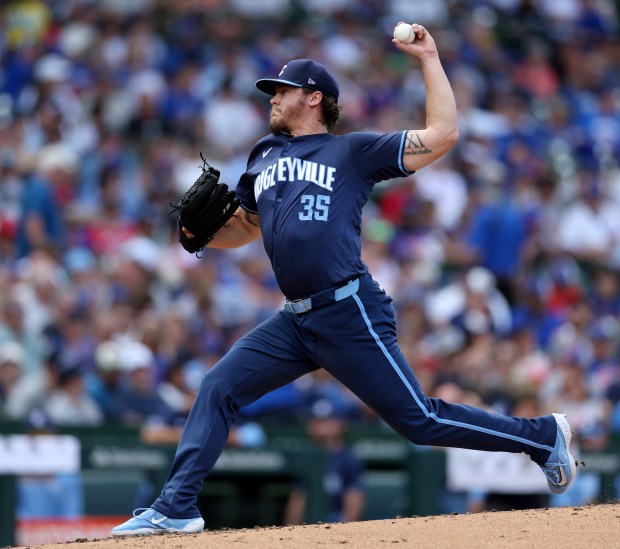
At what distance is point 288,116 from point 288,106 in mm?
43

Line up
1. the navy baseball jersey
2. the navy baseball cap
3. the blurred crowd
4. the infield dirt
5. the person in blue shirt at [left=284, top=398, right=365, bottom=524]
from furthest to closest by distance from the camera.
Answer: the blurred crowd → the person in blue shirt at [left=284, top=398, right=365, bottom=524] → the navy baseball cap → the navy baseball jersey → the infield dirt

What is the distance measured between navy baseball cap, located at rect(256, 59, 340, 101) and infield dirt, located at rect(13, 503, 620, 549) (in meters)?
1.90

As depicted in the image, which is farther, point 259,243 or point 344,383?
point 259,243

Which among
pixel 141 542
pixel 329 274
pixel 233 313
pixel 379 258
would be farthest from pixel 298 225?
pixel 379 258

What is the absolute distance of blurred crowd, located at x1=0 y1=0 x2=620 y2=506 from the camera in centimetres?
1008

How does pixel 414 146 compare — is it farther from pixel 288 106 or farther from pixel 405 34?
pixel 288 106

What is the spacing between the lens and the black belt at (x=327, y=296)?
5.23 meters

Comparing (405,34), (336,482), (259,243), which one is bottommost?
(336,482)

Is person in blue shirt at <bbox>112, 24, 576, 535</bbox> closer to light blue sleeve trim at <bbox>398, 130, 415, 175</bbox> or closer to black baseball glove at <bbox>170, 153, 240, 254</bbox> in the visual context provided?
light blue sleeve trim at <bbox>398, 130, 415, 175</bbox>

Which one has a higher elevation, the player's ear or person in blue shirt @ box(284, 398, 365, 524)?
the player's ear

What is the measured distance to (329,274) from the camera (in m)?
5.22

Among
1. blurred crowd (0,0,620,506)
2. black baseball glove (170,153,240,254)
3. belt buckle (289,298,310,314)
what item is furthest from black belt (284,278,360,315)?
blurred crowd (0,0,620,506)

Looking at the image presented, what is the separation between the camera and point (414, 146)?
5.20m

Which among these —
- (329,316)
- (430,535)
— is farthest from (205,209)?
(430,535)
